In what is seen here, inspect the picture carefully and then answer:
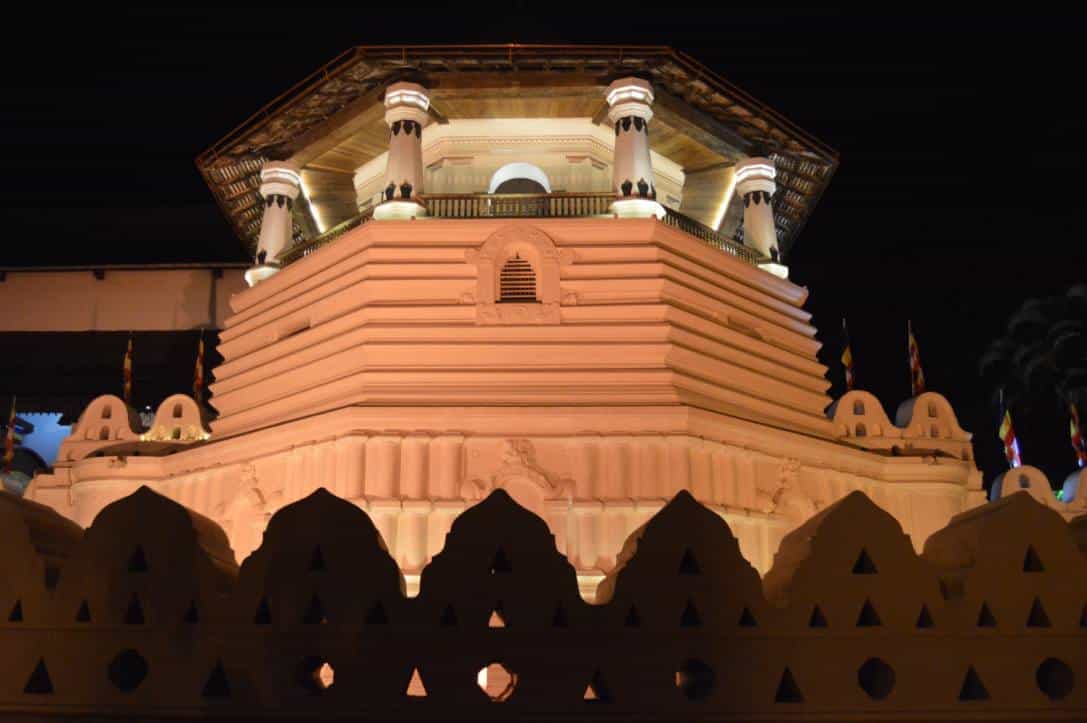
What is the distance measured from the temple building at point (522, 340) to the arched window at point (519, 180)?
0.17ft

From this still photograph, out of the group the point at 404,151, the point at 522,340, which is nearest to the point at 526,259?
the point at 522,340

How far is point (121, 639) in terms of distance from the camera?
8008mm

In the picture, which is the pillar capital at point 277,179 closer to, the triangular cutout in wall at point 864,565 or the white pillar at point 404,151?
the white pillar at point 404,151

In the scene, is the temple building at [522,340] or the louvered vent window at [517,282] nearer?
the temple building at [522,340]

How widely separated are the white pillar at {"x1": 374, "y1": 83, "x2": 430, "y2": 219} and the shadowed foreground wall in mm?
13640

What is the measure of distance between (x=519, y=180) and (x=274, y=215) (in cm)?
551

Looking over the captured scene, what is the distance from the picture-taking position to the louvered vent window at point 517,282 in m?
20.4

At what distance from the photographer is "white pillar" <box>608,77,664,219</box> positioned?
69.7ft

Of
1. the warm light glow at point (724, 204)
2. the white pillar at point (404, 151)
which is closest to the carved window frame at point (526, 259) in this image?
the white pillar at point (404, 151)

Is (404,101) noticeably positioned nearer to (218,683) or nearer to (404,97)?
(404,97)

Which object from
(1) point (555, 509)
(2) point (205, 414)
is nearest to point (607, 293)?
(1) point (555, 509)

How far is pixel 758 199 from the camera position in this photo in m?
24.7

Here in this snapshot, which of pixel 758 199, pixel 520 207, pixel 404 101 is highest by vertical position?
pixel 404 101

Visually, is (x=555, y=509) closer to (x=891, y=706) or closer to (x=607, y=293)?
(x=607, y=293)
